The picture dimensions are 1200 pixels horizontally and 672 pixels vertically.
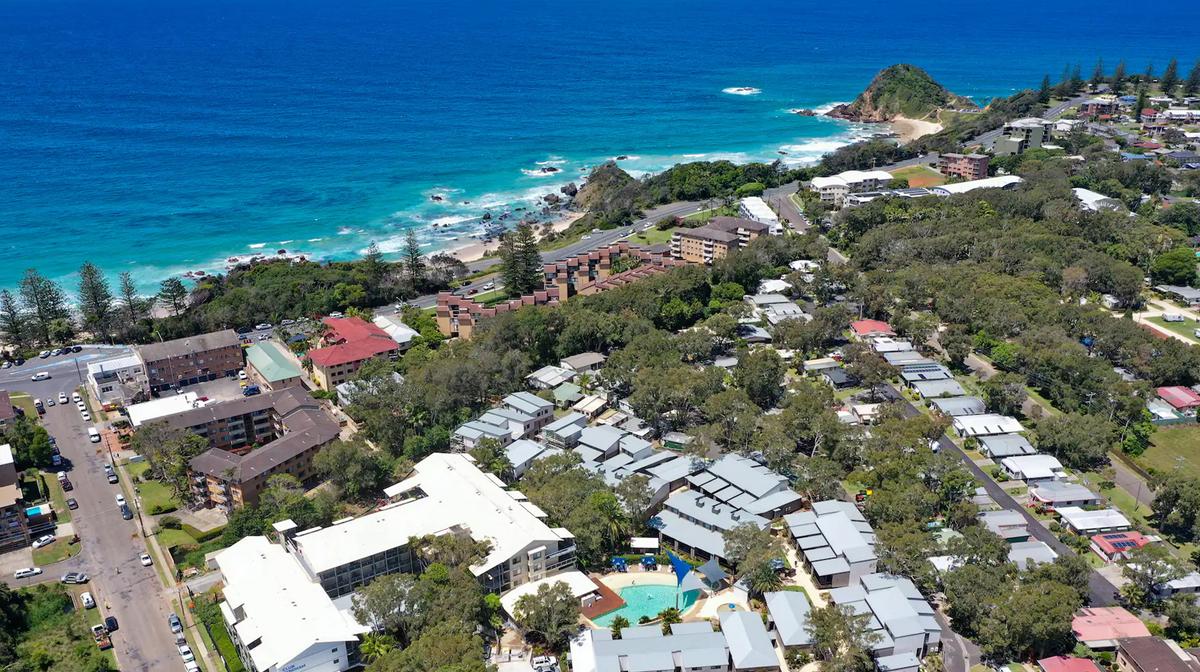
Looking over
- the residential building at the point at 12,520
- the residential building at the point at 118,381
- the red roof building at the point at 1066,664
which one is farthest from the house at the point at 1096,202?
the residential building at the point at 12,520

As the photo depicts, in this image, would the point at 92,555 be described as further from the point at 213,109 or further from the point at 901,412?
the point at 213,109

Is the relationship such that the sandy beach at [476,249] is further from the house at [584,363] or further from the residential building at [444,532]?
the residential building at [444,532]

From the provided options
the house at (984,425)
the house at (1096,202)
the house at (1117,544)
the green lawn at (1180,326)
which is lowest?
the house at (1117,544)

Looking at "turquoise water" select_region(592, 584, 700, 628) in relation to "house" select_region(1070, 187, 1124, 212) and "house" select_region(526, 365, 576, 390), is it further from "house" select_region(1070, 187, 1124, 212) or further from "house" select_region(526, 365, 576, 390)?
"house" select_region(1070, 187, 1124, 212)

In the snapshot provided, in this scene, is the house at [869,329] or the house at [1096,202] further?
the house at [1096,202]

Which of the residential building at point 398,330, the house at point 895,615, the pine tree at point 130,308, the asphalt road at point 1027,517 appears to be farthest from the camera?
the pine tree at point 130,308

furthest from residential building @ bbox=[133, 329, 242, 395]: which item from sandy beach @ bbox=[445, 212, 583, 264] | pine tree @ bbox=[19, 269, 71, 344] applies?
sandy beach @ bbox=[445, 212, 583, 264]

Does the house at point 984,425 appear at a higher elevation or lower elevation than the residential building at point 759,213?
lower

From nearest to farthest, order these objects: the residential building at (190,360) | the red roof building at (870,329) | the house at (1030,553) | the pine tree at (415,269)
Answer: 1. the house at (1030,553)
2. the residential building at (190,360)
3. the red roof building at (870,329)
4. the pine tree at (415,269)
